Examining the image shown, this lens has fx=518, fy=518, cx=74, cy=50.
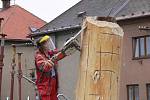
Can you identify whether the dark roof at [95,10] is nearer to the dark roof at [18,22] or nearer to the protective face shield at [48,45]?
the dark roof at [18,22]

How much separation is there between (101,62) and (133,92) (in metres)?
20.8

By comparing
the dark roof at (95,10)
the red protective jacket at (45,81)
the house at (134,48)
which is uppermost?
the dark roof at (95,10)

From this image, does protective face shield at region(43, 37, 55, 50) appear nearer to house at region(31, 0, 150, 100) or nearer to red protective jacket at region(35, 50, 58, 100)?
red protective jacket at region(35, 50, 58, 100)

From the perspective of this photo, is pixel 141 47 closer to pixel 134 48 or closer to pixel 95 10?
pixel 134 48

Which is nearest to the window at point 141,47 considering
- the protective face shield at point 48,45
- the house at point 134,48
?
the house at point 134,48

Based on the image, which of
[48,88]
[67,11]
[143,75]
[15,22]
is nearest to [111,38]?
[48,88]

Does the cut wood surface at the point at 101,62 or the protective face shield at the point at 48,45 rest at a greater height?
the protective face shield at the point at 48,45

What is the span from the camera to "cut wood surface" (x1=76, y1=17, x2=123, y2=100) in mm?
3812

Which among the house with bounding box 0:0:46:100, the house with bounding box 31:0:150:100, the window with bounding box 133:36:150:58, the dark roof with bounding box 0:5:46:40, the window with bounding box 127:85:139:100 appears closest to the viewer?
the house with bounding box 31:0:150:100

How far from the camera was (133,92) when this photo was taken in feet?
80.0

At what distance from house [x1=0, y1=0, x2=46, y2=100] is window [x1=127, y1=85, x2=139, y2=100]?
1111 cm

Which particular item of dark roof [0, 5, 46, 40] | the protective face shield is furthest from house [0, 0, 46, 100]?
the protective face shield

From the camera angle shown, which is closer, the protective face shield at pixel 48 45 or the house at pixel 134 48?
the protective face shield at pixel 48 45

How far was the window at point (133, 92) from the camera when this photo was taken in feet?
79.2
